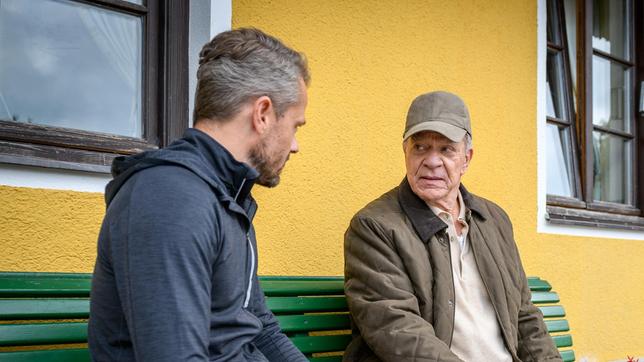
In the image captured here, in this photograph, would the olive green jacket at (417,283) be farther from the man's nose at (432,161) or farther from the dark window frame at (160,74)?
the dark window frame at (160,74)

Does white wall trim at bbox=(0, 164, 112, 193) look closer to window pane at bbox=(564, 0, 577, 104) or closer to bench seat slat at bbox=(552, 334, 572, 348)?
bench seat slat at bbox=(552, 334, 572, 348)

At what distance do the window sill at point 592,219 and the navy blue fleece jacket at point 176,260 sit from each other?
9.76 ft

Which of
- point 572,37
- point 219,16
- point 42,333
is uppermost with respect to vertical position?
point 572,37

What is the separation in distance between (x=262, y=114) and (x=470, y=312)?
4.36ft

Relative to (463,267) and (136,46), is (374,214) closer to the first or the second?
(463,267)

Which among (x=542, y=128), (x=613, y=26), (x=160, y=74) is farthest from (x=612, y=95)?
(x=160, y=74)

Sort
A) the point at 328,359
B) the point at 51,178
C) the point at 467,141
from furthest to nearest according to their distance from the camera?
1. the point at 467,141
2. the point at 328,359
3. the point at 51,178

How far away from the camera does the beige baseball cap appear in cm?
Answer: 295

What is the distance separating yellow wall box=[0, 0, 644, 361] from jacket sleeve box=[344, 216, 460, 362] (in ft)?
1.61

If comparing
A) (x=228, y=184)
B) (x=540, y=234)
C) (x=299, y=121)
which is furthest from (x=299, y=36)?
(x=540, y=234)

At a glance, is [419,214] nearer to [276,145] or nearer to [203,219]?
[276,145]

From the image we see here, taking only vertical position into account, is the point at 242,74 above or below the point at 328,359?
above

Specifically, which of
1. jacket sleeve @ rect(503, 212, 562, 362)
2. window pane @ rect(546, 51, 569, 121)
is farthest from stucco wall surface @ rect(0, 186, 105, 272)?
window pane @ rect(546, 51, 569, 121)

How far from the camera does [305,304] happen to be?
9.40 ft
